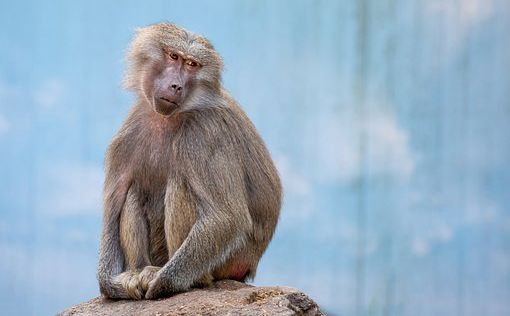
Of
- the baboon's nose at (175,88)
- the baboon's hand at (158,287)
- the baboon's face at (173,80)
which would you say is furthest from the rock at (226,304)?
the baboon's nose at (175,88)

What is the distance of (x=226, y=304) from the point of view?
7.77 meters

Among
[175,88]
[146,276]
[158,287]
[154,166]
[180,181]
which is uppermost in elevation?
[175,88]

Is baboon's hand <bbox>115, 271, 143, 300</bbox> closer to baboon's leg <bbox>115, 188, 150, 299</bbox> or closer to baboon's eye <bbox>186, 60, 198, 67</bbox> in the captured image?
baboon's leg <bbox>115, 188, 150, 299</bbox>

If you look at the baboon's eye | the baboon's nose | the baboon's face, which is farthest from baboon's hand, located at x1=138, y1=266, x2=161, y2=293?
the baboon's eye

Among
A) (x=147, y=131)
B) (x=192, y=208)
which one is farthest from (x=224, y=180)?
(x=147, y=131)

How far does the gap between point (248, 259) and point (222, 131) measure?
4.47 feet

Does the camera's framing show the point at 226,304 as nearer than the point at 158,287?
Yes

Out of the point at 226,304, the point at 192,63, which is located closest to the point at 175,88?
the point at 192,63

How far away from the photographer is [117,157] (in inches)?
349

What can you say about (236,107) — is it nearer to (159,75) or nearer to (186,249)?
(159,75)

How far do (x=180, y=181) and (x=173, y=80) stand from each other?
982 millimetres

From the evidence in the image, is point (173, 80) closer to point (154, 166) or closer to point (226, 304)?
point (154, 166)

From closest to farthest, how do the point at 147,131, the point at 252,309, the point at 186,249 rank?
1. the point at 252,309
2. the point at 186,249
3. the point at 147,131

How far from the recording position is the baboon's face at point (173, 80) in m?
8.19
